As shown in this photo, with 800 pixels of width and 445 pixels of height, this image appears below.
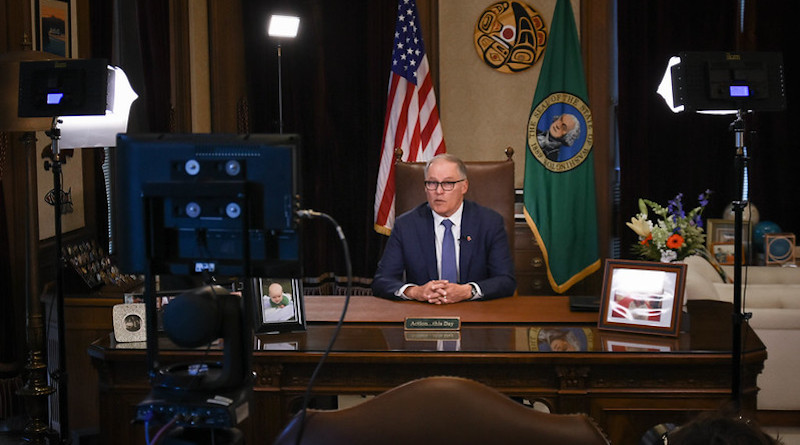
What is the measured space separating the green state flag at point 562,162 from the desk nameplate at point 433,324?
264 cm

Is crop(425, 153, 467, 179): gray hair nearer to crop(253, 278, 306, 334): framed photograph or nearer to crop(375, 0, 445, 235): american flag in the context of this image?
crop(253, 278, 306, 334): framed photograph

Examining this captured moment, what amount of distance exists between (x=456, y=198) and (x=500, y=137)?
8.43ft

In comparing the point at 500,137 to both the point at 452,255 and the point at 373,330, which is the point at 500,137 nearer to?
the point at 452,255

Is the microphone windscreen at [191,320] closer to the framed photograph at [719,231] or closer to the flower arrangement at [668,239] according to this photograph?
the flower arrangement at [668,239]

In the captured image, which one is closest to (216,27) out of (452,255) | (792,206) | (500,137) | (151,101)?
(151,101)

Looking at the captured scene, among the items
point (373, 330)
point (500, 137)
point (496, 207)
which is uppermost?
point (500, 137)

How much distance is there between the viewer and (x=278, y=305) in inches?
105

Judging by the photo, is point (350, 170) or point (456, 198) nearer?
point (456, 198)

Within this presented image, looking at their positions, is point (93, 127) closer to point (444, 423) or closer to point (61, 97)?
point (61, 97)

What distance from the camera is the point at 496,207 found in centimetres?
366

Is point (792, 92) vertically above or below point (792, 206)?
above

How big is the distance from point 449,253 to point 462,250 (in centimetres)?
5

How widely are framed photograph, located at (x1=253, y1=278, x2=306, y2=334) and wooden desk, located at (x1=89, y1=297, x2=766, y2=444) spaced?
78mm

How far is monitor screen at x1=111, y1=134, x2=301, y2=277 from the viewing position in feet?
5.42
